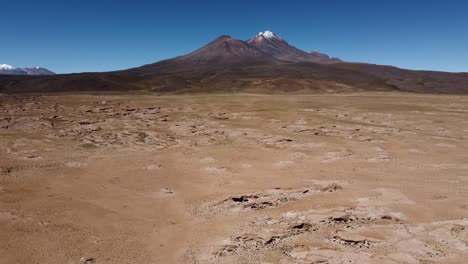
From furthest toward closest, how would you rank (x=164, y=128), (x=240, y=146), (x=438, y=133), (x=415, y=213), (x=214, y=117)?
(x=214, y=117)
(x=164, y=128)
(x=438, y=133)
(x=240, y=146)
(x=415, y=213)

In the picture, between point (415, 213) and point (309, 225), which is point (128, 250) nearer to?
point (309, 225)

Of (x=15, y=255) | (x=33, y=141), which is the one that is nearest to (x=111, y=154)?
(x=33, y=141)

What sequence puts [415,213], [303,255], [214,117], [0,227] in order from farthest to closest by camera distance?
[214,117], [415,213], [0,227], [303,255]

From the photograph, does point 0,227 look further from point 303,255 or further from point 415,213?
point 415,213

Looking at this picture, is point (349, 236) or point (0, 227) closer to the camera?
point (349, 236)

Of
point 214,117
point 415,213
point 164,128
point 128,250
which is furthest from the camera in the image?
point 214,117

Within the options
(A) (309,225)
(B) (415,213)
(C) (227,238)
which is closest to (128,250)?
(C) (227,238)
